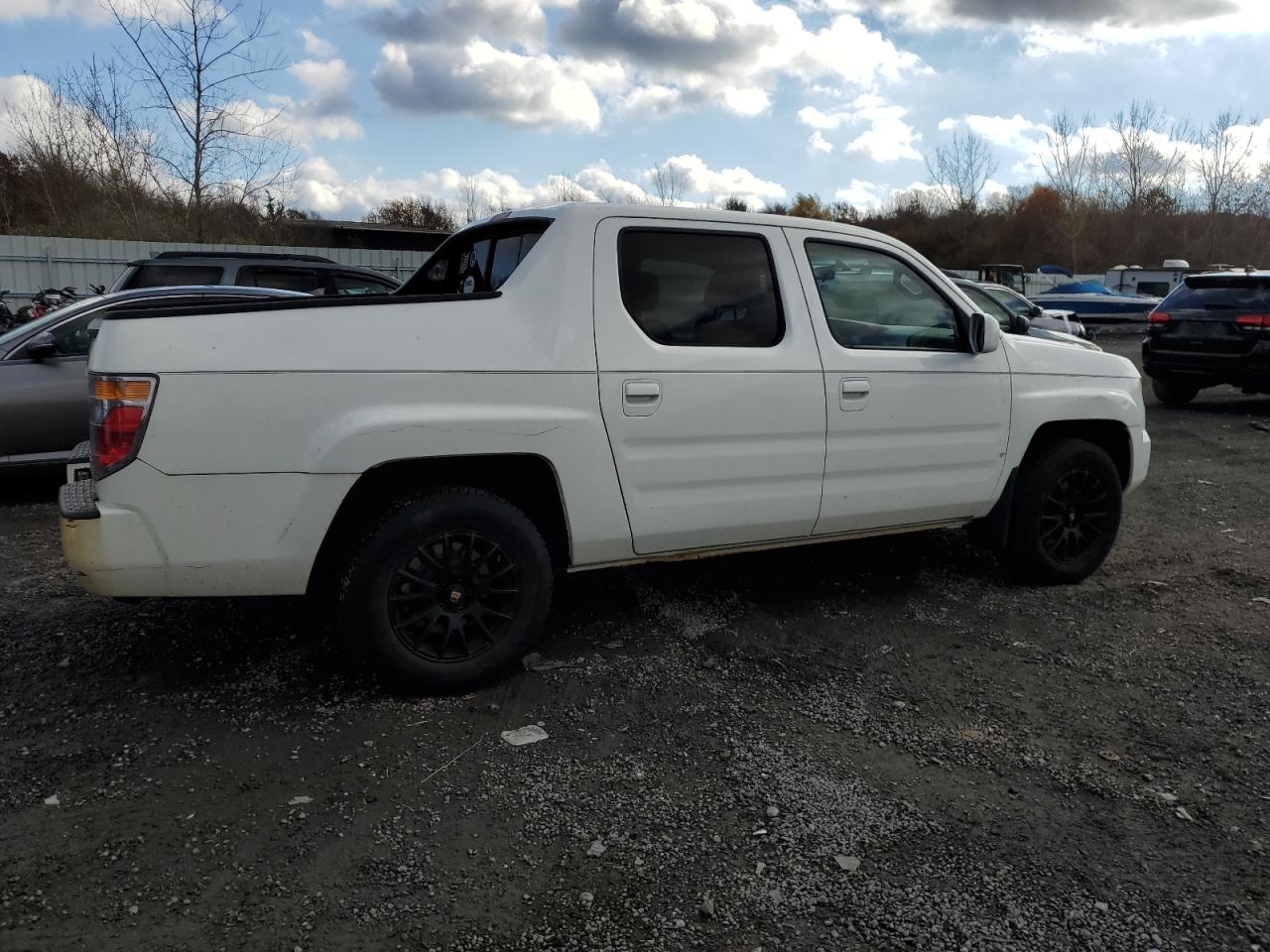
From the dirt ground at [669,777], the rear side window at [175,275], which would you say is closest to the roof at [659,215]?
the dirt ground at [669,777]

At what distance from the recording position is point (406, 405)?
3.63m

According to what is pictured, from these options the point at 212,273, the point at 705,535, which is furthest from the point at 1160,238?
the point at 705,535

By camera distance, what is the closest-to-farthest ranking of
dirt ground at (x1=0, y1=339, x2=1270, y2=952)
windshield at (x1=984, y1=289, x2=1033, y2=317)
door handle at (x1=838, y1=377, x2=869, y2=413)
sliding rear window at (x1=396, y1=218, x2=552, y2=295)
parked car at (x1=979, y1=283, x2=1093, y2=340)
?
dirt ground at (x1=0, y1=339, x2=1270, y2=952), sliding rear window at (x1=396, y1=218, x2=552, y2=295), door handle at (x1=838, y1=377, x2=869, y2=413), parked car at (x1=979, y1=283, x2=1093, y2=340), windshield at (x1=984, y1=289, x2=1033, y2=317)

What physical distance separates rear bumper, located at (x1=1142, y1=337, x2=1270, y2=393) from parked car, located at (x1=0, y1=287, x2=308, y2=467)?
10765mm

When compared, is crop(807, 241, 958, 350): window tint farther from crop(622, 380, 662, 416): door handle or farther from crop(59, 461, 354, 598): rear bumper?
crop(59, 461, 354, 598): rear bumper

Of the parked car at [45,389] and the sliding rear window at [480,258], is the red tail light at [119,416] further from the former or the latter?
the parked car at [45,389]

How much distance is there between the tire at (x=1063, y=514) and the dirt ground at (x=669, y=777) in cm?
17

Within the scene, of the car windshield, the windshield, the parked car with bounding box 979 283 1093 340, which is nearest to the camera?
the car windshield

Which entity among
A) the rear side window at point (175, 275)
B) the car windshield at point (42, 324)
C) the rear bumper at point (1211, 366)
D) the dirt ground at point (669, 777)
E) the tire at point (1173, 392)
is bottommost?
the dirt ground at point (669, 777)

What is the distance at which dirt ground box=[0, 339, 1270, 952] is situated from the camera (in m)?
2.66

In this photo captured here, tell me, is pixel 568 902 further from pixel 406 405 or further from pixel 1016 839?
pixel 406 405

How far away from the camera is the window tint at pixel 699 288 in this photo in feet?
13.6

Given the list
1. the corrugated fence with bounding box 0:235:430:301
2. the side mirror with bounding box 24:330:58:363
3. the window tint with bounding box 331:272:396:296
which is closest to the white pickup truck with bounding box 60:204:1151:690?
the side mirror with bounding box 24:330:58:363

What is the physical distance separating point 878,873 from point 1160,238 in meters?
56.3
